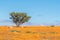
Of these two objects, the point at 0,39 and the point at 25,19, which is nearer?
the point at 0,39

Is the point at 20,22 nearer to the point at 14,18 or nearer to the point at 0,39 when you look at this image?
the point at 14,18

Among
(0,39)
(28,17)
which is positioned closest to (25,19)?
(28,17)

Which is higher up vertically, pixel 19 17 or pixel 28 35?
pixel 19 17

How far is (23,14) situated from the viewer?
280 feet

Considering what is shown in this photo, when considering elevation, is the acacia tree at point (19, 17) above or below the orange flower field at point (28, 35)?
above

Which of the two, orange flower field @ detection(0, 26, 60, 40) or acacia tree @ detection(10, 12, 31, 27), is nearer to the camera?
orange flower field @ detection(0, 26, 60, 40)

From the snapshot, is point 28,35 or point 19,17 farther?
point 19,17

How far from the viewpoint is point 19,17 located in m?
85.6

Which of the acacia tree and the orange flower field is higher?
the acacia tree

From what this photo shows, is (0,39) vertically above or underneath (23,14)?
underneath

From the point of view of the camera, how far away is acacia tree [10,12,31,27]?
279 feet

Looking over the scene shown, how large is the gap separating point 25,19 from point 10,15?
6.01 meters

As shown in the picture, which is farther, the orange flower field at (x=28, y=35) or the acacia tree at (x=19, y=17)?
the acacia tree at (x=19, y=17)

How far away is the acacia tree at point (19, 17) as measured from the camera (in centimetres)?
8494
